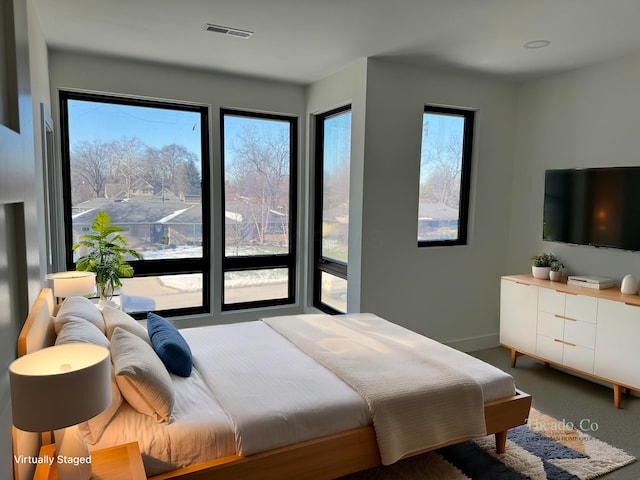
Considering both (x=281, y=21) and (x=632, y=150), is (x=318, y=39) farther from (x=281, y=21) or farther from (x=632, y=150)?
(x=632, y=150)

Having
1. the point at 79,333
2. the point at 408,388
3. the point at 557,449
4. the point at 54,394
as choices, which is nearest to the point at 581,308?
the point at 557,449

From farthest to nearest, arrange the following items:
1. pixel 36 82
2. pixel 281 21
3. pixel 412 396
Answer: pixel 281 21, pixel 36 82, pixel 412 396

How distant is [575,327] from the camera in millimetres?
3410

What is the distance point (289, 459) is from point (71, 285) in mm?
1794

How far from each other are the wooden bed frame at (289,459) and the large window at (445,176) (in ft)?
7.94

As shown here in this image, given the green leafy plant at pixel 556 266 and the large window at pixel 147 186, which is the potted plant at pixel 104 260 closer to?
the large window at pixel 147 186

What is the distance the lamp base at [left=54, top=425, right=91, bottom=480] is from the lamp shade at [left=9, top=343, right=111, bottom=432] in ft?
0.92

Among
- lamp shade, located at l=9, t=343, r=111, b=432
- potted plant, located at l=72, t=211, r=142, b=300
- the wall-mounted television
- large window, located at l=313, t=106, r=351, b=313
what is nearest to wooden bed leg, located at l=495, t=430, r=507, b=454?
the wall-mounted television

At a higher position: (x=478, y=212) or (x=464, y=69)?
(x=464, y=69)

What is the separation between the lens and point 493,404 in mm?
2377

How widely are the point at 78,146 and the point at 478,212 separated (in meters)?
3.78

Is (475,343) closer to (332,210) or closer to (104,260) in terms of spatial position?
(332,210)

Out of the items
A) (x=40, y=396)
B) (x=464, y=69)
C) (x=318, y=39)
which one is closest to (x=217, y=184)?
(x=318, y=39)

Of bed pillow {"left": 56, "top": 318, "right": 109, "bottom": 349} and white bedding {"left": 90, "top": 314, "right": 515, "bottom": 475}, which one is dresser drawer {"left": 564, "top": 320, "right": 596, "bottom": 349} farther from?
bed pillow {"left": 56, "top": 318, "right": 109, "bottom": 349}
